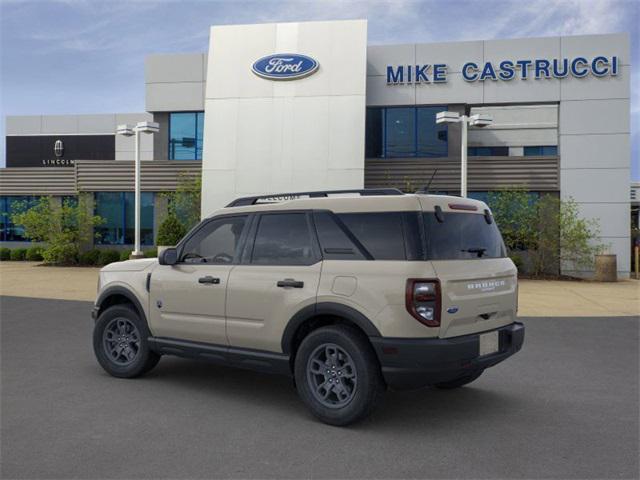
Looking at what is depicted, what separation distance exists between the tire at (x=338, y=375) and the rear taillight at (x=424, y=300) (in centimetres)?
54

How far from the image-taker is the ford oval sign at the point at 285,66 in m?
21.6

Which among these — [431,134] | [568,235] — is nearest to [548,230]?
[568,235]

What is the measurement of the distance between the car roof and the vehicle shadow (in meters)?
1.79

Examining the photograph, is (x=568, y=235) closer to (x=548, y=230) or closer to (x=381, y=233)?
(x=548, y=230)

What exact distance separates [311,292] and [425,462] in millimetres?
1615

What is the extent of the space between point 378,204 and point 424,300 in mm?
903

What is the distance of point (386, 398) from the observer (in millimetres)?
5594

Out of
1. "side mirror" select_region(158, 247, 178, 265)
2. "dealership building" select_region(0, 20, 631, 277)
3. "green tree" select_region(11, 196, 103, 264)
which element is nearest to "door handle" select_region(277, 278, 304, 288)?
"side mirror" select_region(158, 247, 178, 265)

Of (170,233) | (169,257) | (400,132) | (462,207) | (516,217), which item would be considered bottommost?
(169,257)

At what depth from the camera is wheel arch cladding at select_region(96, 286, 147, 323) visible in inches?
242

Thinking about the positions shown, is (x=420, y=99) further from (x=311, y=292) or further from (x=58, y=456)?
(x=58, y=456)

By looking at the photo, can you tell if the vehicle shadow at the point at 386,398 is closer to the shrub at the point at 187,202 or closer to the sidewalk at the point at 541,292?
the sidewalk at the point at 541,292

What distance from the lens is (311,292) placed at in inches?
191

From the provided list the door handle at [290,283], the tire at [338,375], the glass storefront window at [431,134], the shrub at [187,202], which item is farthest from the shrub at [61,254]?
the tire at [338,375]
